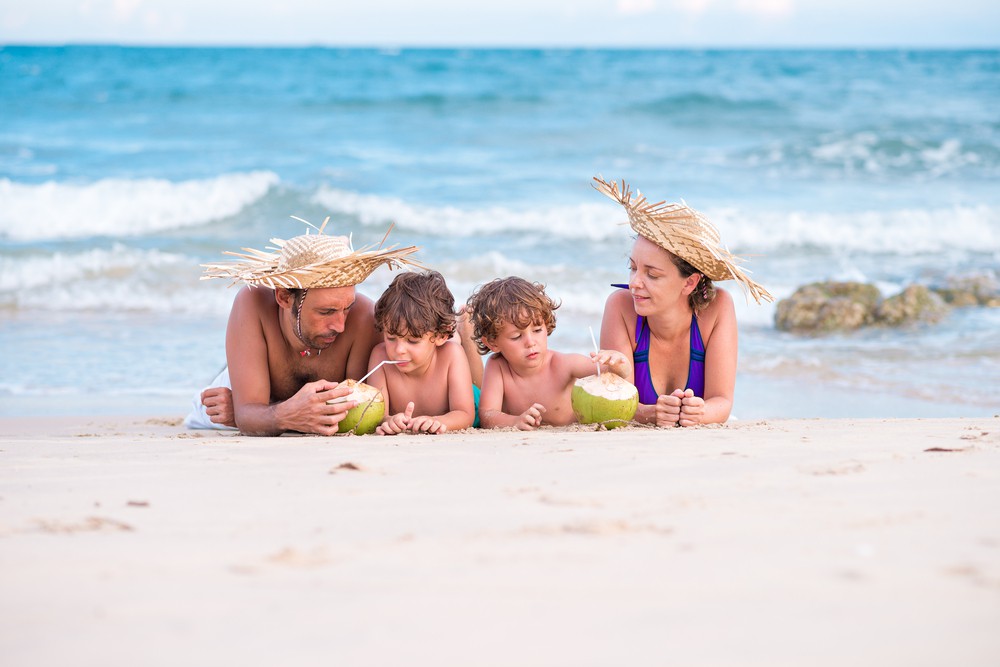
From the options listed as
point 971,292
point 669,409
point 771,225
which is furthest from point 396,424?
point 771,225

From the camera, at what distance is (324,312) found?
4.73m

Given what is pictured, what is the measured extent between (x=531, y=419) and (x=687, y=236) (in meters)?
1.18

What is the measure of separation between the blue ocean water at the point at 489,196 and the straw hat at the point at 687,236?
0.64ft

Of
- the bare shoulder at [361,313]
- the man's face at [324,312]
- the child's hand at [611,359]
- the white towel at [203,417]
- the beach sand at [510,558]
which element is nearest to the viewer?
the beach sand at [510,558]

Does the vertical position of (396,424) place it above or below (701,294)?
below

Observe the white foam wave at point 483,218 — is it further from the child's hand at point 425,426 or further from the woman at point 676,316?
the child's hand at point 425,426

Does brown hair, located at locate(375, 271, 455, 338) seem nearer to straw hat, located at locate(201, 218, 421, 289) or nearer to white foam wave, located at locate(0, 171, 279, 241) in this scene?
straw hat, located at locate(201, 218, 421, 289)

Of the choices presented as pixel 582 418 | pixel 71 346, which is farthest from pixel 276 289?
pixel 71 346

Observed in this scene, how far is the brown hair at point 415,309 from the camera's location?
4.78 metres

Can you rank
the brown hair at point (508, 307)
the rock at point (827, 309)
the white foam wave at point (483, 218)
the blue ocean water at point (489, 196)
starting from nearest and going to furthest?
the brown hair at point (508, 307) < the blue ocean water at point (489, 196) < the rock at point (827, 309) < the white foam wave at point (483, 218)

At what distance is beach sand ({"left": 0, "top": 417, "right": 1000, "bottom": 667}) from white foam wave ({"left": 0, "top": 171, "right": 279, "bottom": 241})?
11243 mm

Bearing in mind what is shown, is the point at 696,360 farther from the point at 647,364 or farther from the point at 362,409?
the point at 362,409

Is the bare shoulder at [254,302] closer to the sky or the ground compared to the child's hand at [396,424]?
closer to the sky

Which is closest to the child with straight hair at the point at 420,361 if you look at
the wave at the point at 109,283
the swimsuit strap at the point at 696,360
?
the swimsuit strap at the point at 696,360
